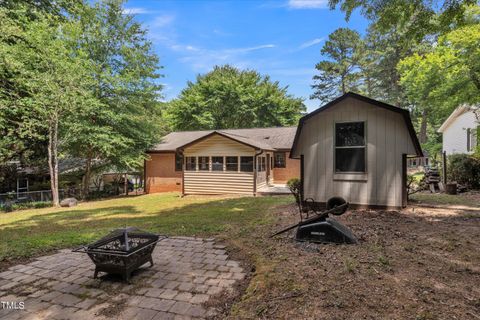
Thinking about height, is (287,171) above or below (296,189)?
above

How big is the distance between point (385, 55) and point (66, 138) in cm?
3232

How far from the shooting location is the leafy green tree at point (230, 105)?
1136 inches

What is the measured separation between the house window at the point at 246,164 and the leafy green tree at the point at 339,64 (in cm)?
2223

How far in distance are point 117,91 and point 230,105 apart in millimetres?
15857

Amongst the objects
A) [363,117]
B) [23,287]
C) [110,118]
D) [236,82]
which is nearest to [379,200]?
[363,117]

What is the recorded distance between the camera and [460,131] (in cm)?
1828

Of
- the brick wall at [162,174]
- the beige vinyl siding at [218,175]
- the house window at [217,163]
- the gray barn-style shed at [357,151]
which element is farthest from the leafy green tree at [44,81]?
the gray barn-style shed at [357,151]

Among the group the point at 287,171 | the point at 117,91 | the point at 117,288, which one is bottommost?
the point at 117,288

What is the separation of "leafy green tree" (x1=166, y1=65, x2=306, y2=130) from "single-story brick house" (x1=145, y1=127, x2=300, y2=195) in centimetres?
1144

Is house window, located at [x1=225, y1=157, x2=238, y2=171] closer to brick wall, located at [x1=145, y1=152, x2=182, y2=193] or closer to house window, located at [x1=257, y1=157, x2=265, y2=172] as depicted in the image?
house window, located at [x1=257, y1=157, x2=265, y2=172]

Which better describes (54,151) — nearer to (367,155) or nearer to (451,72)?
(367,155)

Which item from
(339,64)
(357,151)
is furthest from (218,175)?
(339,64)

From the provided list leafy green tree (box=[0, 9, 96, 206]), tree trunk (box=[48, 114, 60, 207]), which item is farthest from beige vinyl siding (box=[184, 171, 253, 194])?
leafy green tree (box=[0, 9, 96, 206])

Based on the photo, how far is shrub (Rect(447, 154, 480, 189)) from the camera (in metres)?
11.5
